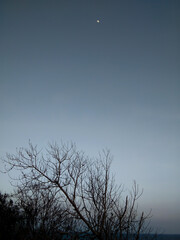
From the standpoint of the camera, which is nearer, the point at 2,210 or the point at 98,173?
the point at 98,173

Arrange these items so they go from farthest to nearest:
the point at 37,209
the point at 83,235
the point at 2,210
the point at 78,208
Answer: the point at 2,210 → the point at 37,209 → the point at 78,208 → the point at 83,235

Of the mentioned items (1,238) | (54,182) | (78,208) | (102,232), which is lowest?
(1,238)

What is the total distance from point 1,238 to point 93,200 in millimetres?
3863

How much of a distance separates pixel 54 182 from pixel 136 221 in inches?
121

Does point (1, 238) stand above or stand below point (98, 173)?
below

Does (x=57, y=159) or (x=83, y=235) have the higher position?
(x=57, y=159)

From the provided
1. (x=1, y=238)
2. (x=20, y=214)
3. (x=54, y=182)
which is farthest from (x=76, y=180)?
(x=20, y=214)

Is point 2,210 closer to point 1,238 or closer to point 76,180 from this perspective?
point 1,238

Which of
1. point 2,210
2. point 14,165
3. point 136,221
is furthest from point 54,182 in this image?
point 2,210

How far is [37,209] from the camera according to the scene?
380 inches

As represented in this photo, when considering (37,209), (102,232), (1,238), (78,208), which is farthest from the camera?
(37,209)

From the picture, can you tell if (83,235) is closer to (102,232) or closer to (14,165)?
(102,232)

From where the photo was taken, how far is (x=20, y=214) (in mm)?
10227

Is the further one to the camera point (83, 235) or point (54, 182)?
Answer: point (54, 182)
